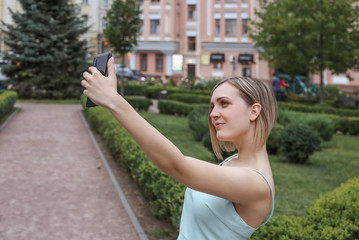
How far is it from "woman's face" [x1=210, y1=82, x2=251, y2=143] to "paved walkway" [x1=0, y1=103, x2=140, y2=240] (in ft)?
13.8

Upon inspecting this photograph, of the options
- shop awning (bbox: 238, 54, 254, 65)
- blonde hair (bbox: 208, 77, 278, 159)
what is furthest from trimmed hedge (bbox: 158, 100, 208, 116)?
shop awning (bbox: 238, 54, 254, 65)

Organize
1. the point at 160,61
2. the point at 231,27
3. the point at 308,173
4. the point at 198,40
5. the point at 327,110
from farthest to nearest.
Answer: the point at 160,61
the point at 198,40
the point at 231,27
the point at 327,110
the point at 308,173

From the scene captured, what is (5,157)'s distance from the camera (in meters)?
10.1

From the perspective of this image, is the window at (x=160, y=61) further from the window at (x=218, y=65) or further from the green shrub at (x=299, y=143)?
the green shrub at (x=299, y=143)

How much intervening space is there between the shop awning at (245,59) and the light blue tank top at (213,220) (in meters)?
39.4

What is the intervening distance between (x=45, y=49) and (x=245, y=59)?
21.5 m

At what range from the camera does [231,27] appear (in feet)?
135

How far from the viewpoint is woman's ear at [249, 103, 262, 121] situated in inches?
63.7

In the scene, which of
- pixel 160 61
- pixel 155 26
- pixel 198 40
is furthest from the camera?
pixel 160 61

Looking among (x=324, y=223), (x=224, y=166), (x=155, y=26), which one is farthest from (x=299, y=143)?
(x=155, y=26)

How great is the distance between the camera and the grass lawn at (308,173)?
271 inches

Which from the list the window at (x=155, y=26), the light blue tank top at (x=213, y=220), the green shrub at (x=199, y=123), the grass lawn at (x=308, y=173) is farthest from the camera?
the window at (x=155, y=26)

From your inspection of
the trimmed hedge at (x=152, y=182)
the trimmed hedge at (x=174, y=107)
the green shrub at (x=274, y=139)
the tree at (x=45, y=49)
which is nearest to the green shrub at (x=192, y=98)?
the trimmed hedge at (x=174, y=107)

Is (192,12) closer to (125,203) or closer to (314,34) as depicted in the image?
(314,34)
